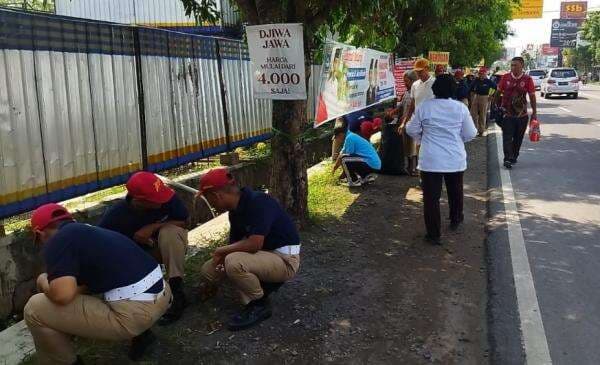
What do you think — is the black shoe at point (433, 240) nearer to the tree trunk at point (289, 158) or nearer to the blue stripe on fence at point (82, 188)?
the tree trunk at point (289, 158)

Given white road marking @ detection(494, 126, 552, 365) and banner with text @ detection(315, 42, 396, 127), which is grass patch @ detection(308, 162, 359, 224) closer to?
banner with text @ detection(315, 42, 396, 127)

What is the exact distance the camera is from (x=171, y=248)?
3816 millimetres

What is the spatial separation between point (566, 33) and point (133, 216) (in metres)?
89.2

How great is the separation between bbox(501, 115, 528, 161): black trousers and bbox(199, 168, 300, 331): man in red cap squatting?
6.54 meters

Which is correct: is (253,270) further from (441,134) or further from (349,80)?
(349,80)

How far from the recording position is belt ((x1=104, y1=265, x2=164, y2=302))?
2.98 m

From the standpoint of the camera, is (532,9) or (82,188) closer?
(82,188)

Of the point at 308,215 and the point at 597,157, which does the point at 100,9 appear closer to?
the point at 308,215

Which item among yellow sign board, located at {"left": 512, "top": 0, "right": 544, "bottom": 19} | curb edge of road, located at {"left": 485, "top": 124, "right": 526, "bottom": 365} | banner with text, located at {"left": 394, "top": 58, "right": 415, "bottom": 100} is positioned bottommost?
curb edge of road, located at {"left": 485, "top": 124, "right": 526, "bottom": 365}

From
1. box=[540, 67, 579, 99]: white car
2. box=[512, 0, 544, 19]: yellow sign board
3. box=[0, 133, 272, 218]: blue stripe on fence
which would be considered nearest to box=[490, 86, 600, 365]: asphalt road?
box=[0, 133, 272, 218]: blue stripe on fence

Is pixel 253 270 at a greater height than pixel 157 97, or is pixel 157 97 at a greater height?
pixel 157 97

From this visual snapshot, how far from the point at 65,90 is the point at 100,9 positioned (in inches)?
382

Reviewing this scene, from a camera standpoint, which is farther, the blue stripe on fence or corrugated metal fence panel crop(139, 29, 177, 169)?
corrugated metal fence panel crop(139, 29, 177, 169)

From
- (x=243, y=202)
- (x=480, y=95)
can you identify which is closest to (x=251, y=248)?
(x=243, y=202)
